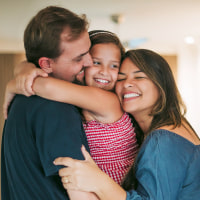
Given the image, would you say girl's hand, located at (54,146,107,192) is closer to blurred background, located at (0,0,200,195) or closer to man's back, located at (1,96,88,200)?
man's back, located at (1,96,88,200)

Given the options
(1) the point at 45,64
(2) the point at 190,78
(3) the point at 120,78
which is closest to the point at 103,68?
(3) the point at 120,78

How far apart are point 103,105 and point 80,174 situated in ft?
1.30

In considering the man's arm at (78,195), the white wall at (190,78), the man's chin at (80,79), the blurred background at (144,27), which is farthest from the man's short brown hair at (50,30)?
the white wall at (190,78)

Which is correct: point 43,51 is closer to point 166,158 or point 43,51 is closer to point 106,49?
point 106,49

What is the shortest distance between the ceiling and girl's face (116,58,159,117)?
1.66 meters

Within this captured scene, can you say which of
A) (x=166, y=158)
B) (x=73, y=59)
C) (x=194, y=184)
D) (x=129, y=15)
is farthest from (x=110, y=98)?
(x=129, y=15)

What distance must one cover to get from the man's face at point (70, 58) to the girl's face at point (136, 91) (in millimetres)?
328

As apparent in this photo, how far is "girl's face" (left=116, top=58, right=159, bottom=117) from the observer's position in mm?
1581

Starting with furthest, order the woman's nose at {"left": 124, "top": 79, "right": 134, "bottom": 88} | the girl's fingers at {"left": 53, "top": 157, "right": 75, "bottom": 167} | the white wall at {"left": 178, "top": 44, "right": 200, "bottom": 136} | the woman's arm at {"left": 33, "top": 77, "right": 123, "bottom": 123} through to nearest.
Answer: the white wall at {"left": 178, "top": 44, "right": 200, "bottom": 136} → the woman's nose at {"left": 124, "top": 79, "right": 134, "bottom": 88} → the woman's arm at {"left": 33, "top": 77, "right": 123, "bottom": 123} → the girl's fingers at {"left": 53, "top": 157, "right": 75, "bottom": 167}

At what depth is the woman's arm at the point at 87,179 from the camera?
1076mm

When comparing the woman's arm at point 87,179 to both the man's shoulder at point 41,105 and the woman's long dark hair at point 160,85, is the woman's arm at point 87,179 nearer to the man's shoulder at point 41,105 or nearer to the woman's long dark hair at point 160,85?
the man's shoulder at point 41,105

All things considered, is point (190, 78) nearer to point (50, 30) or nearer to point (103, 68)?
point (103, 68)

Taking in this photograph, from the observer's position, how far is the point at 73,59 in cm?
133

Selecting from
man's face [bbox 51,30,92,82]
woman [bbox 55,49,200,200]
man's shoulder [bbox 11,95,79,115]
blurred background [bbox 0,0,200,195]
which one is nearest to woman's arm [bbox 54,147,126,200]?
woman [bbox 55,49,200,200]
